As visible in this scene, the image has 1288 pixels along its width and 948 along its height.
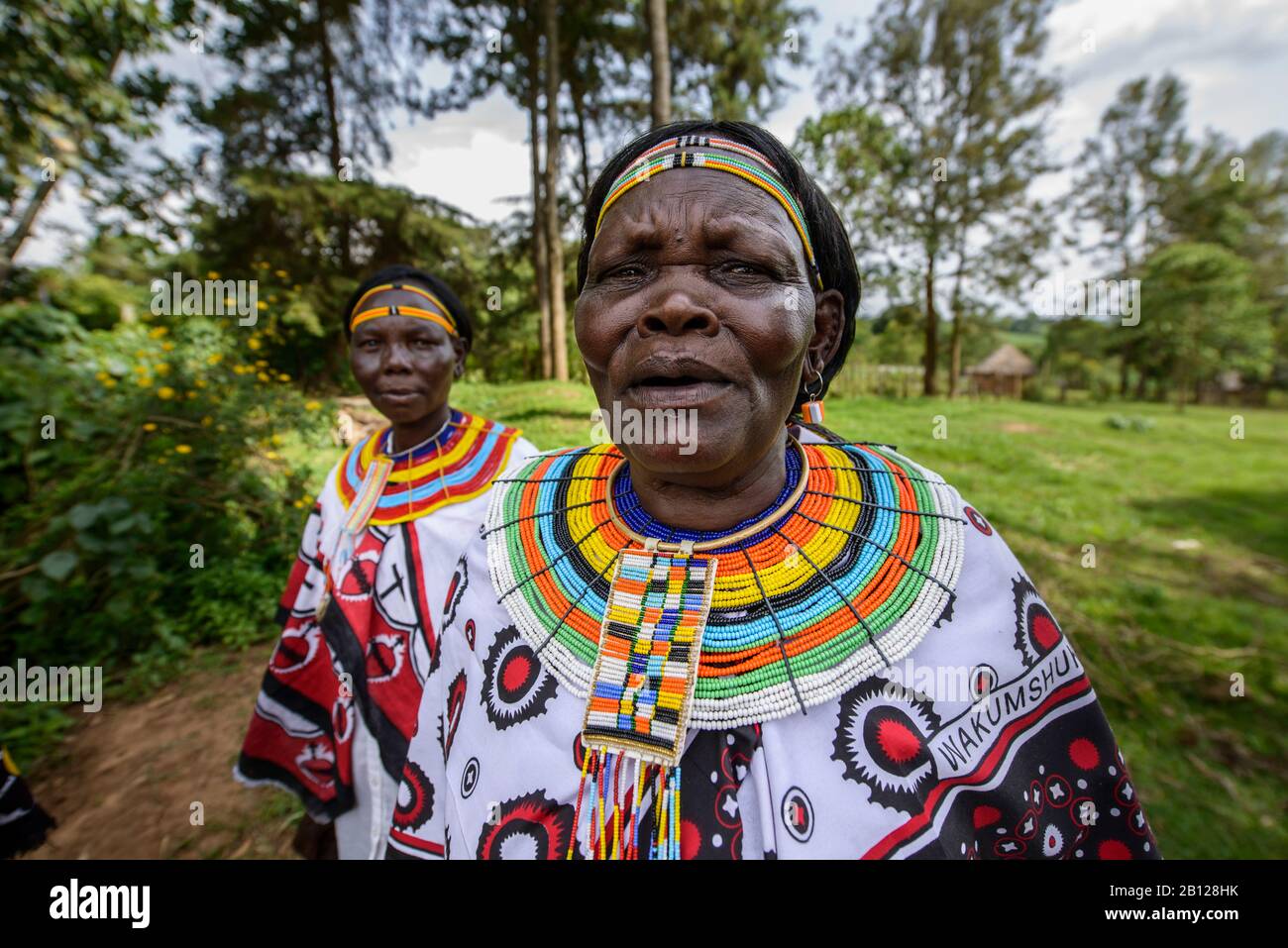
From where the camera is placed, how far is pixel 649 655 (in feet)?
3.64

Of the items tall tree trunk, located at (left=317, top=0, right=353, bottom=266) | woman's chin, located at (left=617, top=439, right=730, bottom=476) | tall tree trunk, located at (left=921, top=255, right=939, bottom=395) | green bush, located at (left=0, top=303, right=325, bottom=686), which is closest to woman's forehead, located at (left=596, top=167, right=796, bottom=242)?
woman's chin, located at (left=617, top=439, right=730, bottom=476)

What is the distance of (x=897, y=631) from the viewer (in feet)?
3.48

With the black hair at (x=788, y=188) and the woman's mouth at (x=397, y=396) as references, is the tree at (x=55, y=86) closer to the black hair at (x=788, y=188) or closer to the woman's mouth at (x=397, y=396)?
the woman's mouth at (x=397, y=396)

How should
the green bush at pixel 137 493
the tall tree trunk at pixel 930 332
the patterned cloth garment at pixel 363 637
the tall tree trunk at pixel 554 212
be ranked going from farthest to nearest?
the tall tree trunk at pixel 930 332 < the tall tree trunk at pixel 554 212 < the green bush at pixel 137 493 < the patterned cloth garment at pixel 363 637

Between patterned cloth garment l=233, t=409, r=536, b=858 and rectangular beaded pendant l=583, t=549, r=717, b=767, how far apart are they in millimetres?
1257

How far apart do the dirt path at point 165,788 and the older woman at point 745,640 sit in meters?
2.97

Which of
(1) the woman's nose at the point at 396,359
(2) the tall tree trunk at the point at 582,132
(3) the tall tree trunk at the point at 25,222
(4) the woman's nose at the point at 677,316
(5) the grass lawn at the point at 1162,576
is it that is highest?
(2) the tall tree trunk at the point at 582,132

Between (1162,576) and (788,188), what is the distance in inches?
286

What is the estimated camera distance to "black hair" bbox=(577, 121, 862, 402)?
1.25 m

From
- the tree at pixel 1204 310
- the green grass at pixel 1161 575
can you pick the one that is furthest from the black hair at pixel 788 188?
the tree at pixel 1204 310

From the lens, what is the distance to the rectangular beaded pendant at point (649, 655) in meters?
1.04

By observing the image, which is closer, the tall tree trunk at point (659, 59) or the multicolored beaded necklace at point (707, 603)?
the multicolored beaded necklace at point (707, 603)

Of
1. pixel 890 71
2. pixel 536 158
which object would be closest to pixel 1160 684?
pixel 536 158

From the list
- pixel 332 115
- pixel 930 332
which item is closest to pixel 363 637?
pixel 332 115
